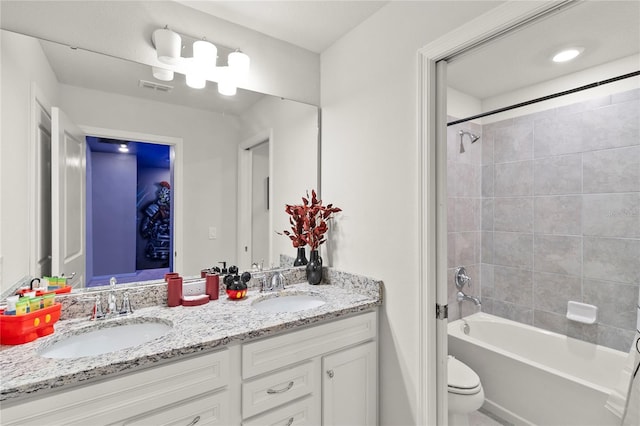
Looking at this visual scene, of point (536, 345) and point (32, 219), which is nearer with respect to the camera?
point (32, 219)

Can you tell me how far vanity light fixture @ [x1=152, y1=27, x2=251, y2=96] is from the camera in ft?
4.98

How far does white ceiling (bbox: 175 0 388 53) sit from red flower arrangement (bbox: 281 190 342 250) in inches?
37.7

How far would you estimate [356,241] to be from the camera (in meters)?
1.80

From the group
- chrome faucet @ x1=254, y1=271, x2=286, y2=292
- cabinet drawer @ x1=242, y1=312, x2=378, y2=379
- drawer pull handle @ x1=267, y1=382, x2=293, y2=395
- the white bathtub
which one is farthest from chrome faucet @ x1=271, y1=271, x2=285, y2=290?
the white bathtub

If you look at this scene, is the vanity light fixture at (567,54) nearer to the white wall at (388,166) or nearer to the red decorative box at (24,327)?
the white wall at (388,166)

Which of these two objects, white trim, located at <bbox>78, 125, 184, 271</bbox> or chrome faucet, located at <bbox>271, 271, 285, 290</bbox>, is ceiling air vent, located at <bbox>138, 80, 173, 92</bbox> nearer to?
white trim, located at <bbox>78, 125, 184, 271</bbox>

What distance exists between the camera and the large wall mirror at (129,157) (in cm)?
126

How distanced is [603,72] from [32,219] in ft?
10.9

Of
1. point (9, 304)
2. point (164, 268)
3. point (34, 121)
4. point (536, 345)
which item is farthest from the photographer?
point (536, 345)

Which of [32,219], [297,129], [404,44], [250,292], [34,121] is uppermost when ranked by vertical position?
[404,44]

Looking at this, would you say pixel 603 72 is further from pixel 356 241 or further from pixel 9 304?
pixel 9 304

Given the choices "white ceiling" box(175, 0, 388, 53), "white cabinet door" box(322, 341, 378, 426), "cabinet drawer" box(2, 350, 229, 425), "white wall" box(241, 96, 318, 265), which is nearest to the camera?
"cabinet drawer" box(2, 350, 229, 425)

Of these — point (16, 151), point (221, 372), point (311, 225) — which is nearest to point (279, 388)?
point (221, 372)

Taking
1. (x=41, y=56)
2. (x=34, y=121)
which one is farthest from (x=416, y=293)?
(x=41, y=56)
